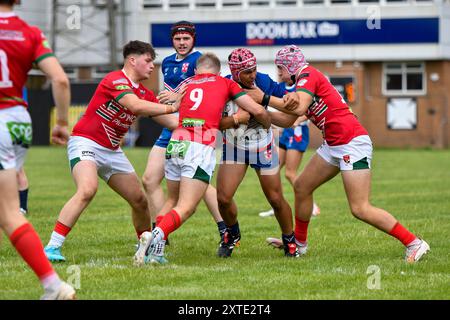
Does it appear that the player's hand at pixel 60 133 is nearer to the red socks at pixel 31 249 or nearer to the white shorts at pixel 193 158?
the red socks at pixel 31 249

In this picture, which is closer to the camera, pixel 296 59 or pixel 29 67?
pixel 29 67

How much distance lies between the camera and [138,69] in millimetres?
9758

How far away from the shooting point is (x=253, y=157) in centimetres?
Result: 1012

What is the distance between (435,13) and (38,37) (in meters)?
36.0

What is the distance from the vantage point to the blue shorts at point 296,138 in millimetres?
15148

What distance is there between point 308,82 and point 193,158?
53.4 inches

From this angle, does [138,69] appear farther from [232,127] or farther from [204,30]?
[204,30]

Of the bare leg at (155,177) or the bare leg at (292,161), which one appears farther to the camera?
the bare leg at (292,161)

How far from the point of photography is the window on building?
42844 millimetres

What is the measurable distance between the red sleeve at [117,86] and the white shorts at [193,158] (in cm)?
65

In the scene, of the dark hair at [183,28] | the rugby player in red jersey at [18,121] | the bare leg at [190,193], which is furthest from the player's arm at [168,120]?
the rugby player in red jersey at [18,121]

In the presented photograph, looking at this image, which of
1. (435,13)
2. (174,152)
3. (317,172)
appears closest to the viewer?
(174,152)

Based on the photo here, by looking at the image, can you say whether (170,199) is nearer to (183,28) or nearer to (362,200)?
(183,28)

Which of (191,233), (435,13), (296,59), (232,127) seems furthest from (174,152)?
(435,13)
